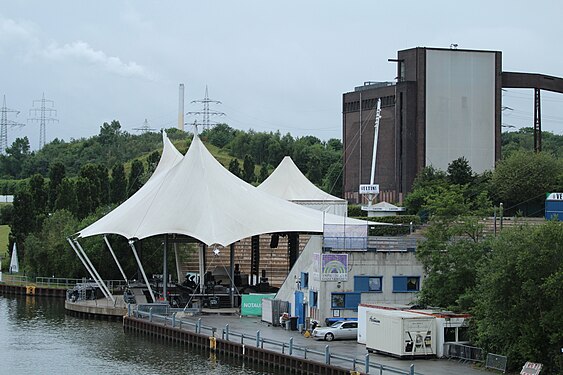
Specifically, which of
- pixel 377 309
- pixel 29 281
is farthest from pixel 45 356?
pixel 29 281

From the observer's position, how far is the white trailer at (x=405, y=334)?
→ 41.1 metres

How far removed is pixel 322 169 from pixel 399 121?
6574 centimetres

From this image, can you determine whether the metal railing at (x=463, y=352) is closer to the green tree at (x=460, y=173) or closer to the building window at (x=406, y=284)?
the building window at (x=406, y=284)

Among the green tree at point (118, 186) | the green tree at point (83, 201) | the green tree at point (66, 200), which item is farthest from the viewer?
the green tree at point (118, 186)

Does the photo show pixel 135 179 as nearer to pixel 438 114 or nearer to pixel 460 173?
pixel 438 114

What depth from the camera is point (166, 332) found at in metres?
53.5

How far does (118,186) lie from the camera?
116 m

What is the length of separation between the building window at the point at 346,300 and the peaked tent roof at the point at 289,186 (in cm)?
3927

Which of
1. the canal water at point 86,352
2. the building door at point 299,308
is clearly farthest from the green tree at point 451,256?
the canal water at point 86,352

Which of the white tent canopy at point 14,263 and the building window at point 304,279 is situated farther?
the white tent canopy at point 14,263

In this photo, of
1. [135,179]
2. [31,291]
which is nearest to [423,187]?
[31,291]

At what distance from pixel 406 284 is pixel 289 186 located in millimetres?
40406

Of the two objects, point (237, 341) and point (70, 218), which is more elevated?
point (70, 218)

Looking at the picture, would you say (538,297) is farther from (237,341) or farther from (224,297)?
(224,297)
